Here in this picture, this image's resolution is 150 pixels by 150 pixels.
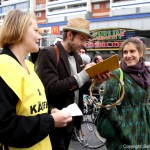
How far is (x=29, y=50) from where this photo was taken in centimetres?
187

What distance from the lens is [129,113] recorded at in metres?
2.59

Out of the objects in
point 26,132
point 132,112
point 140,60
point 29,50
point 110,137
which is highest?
point 29,50

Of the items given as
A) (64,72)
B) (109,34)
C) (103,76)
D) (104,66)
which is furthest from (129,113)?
(109,34)

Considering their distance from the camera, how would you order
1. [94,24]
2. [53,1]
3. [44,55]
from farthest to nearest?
[53,1] → [94,24] → [44,55]

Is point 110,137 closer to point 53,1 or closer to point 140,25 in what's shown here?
point 140,25

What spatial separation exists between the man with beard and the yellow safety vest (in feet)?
2.08

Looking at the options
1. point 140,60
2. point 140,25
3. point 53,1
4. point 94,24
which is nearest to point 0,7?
point 53,1

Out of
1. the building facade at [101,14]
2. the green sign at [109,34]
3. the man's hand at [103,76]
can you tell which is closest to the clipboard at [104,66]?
the man's hand at [103,76]

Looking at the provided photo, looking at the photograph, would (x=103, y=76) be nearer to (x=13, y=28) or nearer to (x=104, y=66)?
(x=104, y=66)

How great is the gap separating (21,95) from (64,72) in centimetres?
95

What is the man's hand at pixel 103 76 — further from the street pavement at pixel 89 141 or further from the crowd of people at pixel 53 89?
the street pavement at pixel 89 141

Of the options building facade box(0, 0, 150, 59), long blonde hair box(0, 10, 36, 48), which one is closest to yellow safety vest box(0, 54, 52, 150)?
long blonde hair box(0, 10, 36, 48)

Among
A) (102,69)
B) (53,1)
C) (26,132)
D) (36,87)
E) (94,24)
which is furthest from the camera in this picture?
(53,1)

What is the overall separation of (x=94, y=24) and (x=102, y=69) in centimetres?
3478
